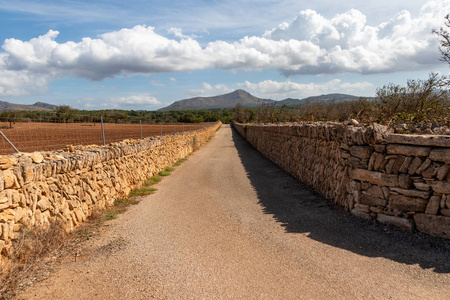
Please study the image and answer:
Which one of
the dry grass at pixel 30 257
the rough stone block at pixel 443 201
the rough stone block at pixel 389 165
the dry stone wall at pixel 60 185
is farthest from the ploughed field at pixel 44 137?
the rough stone block at pixel 443 201

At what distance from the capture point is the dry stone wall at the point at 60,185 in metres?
3.95

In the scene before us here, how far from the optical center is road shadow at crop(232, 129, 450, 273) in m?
4.23

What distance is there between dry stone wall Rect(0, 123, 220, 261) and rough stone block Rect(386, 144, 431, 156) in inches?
225

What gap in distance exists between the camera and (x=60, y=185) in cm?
521

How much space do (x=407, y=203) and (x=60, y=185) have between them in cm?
586

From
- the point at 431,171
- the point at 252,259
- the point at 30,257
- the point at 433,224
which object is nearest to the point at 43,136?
the point at 30,257

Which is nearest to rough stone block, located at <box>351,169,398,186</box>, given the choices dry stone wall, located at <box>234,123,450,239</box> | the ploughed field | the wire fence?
dry stone wall, located at <box>234,123,450,239</box>

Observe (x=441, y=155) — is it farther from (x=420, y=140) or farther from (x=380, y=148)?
(x=380, y=148)

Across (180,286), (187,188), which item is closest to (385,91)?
(187,188)

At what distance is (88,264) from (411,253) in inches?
179

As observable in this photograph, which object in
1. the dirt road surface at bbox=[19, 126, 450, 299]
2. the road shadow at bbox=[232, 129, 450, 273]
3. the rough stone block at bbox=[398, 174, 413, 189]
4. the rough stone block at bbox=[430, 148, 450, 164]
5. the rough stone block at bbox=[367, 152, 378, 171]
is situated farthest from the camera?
the rough stone block at bbox=[367, 152, 378, 171]

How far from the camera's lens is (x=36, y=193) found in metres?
4.53

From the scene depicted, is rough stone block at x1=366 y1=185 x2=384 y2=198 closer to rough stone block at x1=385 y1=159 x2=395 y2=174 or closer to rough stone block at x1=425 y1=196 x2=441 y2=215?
rough stone block at x1=385 y1=159 x2=395 y2=174

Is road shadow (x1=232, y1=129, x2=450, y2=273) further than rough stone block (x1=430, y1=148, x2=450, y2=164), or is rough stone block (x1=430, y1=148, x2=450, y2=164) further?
rough stone block (x1=430, y1=148, x2=450, y2=164)
